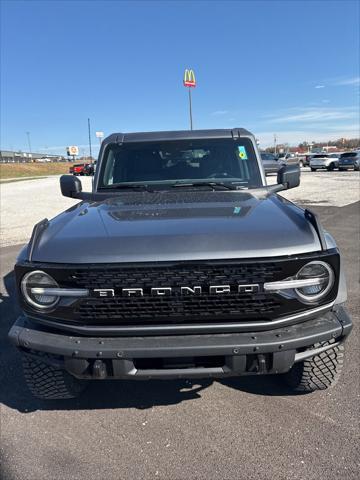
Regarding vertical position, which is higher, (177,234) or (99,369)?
(177,234)

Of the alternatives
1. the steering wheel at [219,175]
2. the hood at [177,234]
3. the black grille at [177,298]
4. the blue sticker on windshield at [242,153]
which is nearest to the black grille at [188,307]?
the black grille at [177,298]

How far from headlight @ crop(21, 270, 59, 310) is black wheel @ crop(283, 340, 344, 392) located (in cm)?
163

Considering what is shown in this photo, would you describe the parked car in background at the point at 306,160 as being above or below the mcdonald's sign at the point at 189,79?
below

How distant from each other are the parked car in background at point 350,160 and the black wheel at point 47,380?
110 feet

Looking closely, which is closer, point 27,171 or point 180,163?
point 180,163

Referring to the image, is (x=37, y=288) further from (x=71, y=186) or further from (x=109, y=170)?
(x=109, y=170)

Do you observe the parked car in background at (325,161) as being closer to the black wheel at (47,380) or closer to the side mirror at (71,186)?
the side mirror at (71,186)

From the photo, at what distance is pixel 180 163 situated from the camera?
13.5 feet

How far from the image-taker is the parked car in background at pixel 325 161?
3434cm

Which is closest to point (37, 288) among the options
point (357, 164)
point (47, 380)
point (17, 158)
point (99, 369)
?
point (99, 369)

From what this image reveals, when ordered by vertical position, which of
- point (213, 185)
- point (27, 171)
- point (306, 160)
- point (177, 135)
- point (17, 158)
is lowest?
point (213, 185)

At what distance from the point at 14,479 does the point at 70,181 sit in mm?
2497

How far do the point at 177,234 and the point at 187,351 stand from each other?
644mm

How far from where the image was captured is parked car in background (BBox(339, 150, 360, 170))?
32.7m
